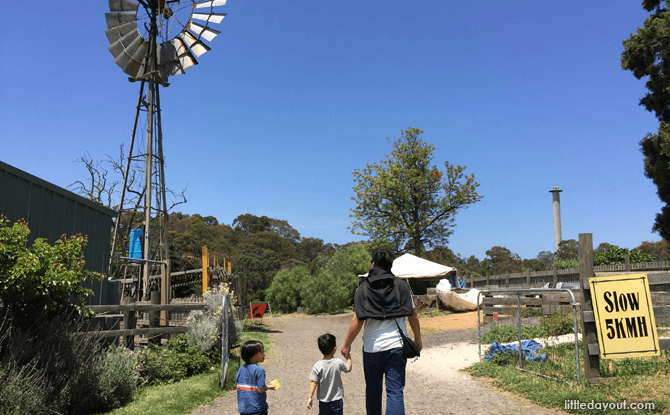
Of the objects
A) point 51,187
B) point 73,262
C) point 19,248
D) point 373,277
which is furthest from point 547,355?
point 51,187

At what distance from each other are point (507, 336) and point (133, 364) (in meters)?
8.15

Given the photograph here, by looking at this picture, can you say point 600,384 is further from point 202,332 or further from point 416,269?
point 416,269

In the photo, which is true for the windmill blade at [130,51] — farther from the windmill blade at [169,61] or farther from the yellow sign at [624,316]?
the yellow sign at [624,316]

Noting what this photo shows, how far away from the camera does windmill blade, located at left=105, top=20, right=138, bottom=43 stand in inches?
614

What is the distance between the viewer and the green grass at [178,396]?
19.9ft

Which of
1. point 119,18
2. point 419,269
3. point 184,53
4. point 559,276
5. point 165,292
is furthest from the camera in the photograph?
point 419,269

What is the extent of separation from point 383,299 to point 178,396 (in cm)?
418

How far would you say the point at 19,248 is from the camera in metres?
5.08

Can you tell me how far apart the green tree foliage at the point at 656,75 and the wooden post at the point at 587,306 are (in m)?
13.3

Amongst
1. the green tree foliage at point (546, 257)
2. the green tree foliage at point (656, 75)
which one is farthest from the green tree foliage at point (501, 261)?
the green tree foliage at point (656, 75)

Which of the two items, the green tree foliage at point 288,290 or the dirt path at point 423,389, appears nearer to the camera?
the dirt path at point 423,389

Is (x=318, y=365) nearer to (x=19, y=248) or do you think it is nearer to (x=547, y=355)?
(x=19, y=248)

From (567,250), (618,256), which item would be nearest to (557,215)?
(567,250)

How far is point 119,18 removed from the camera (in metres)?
15.6
